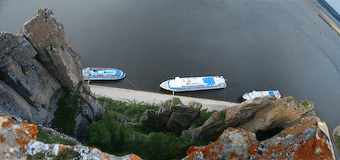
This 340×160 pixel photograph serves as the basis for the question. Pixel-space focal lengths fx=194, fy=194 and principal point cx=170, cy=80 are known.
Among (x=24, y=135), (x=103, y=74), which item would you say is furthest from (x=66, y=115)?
(x=103, y=74)

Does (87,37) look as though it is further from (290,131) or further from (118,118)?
(290,131)

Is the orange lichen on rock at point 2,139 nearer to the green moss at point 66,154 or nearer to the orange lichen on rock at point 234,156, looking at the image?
the green moss at point 66,154

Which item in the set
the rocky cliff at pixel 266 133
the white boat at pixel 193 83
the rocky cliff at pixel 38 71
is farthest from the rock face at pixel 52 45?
the white boat at pixel 193 83

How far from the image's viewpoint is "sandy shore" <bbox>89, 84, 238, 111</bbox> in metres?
42.2

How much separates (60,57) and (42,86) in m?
2.99

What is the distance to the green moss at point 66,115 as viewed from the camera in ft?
61.4

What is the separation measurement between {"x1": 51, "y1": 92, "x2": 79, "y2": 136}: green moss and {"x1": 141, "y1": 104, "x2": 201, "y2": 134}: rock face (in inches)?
388

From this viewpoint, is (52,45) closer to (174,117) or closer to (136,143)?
(136,143)

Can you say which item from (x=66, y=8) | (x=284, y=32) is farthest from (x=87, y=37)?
(x=284, y=32)

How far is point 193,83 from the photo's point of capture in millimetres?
46062

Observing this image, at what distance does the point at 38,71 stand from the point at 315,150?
20.9 metres

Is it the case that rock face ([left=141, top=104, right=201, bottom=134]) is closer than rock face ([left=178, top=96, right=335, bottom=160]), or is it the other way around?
rock face ([left=178, top=96, right=335, bottom=160])

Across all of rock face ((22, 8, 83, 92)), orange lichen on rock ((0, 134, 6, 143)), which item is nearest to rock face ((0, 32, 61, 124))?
rock face ((22, 8, 83, 92))

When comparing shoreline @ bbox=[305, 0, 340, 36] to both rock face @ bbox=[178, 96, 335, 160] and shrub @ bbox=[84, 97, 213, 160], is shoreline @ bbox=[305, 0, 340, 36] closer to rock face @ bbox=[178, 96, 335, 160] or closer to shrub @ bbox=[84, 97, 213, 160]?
rock face @ bbox=[178, 96, 335, 160]
